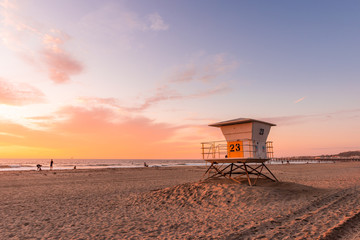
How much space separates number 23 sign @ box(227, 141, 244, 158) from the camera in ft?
57.5

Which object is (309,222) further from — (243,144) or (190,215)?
(243,144)

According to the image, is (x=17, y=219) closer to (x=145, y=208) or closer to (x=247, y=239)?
(x=145, y=208)

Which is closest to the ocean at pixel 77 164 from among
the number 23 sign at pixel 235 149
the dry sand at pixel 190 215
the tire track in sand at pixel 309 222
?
the dry sand at pixel 190 215

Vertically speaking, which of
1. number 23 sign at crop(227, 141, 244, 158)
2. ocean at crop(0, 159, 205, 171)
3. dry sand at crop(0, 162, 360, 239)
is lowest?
ocean at crop(0, 159, 205, 171)

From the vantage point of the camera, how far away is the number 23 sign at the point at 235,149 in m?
17.5

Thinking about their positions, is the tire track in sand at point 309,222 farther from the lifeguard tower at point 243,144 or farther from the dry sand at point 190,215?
the lifeguard tower at point 243,144

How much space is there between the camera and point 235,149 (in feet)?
58.5

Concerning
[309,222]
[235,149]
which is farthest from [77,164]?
[309,222]

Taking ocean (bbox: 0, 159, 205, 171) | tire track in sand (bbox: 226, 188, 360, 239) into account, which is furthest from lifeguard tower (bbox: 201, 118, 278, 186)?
ocean (bbox: 0, 159, 205, 171)

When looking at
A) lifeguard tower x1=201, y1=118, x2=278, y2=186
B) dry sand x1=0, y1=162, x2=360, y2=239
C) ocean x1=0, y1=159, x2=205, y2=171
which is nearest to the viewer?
dry sand x1=0, y1=162, x2=360, y2=239

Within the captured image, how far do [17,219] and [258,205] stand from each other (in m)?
11.6

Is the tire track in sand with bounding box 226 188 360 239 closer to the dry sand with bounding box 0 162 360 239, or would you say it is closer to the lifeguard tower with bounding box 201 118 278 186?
the dry sand with bounding box 0 162 360 239

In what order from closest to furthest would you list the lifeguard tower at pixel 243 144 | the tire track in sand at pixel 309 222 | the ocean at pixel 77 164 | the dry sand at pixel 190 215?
the tire track in sand at pixel 309 222, the dry sand at pixel 190 215, the lifeguard tower at pixel 243 144, the ocean at pixel 77 164

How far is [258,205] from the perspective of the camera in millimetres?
11961
